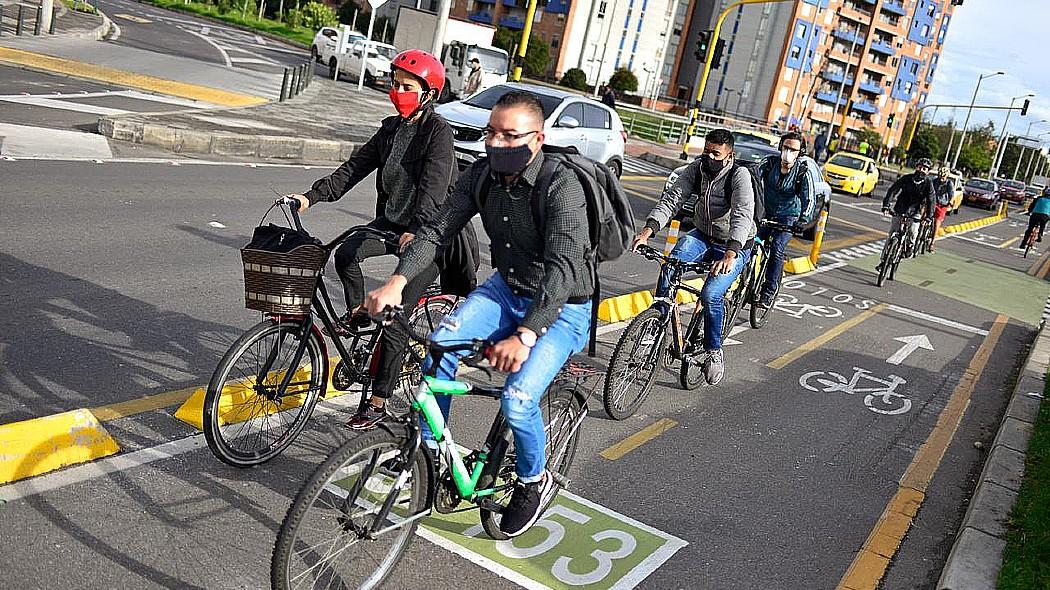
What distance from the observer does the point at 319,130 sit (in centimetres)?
1912

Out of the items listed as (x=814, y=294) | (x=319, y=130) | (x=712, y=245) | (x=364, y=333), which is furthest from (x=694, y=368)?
(x=319, y=130)

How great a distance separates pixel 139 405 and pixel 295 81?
21668mm

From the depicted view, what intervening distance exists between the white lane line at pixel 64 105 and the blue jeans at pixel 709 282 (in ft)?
38.6

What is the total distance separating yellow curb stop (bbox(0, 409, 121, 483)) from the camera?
4230 mm

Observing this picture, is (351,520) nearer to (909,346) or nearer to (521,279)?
(521,279)

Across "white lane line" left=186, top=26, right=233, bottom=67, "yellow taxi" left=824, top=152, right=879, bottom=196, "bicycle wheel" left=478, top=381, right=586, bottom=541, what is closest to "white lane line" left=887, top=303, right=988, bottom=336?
"bicycle wheel" left=478, top=381, right=586, bottom=541

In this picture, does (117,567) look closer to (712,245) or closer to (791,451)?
(791,451)

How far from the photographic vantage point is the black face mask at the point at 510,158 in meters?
3.85

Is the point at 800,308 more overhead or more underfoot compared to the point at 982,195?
more underfoot

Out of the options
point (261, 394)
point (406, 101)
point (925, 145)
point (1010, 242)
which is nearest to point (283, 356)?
point (261, 394)

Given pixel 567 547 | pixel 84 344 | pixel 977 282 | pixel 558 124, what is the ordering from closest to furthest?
pixel 567 547 < pixel 84 344 < pixel 558 124 < pixel 977 282

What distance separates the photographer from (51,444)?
4.39 m

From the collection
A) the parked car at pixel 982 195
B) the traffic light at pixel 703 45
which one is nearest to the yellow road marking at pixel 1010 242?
the traffic light at pixel 703 45

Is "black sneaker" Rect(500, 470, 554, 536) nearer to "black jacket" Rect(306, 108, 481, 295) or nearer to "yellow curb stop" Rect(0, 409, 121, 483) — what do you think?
"black jacket" Rect(306, 108, 481, 295)
